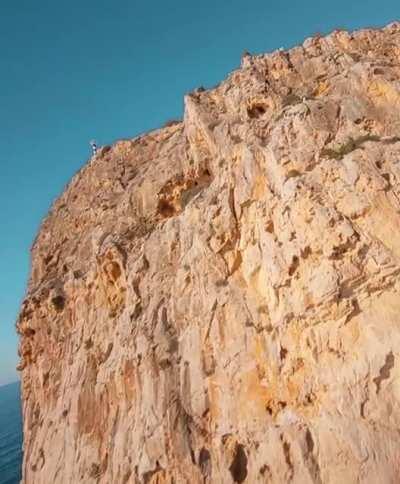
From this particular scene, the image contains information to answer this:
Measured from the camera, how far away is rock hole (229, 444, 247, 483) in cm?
1737

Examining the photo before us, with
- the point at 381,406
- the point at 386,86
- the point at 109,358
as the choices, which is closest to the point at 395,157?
the point at 386,86

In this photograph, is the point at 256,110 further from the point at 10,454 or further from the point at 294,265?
the point at 10,454

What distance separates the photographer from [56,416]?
27359mm

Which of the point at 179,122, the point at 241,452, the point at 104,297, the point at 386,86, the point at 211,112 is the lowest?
the point at 241,452

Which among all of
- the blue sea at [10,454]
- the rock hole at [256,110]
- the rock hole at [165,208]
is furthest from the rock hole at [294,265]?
the blue sea at [10,454]

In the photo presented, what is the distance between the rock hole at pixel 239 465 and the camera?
684 inches

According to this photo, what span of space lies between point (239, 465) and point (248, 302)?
636 centimetres

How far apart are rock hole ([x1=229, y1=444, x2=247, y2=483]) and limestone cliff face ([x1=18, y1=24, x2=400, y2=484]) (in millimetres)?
53

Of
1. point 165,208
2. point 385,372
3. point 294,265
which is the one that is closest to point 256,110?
point 165,208

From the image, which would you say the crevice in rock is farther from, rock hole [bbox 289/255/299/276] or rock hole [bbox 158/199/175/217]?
rock hole [bbox 158/199/175/217]

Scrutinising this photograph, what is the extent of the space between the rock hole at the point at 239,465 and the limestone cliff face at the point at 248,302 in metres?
0.05

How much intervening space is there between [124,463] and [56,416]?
8497 mm

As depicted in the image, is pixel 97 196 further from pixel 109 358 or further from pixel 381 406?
pixel 381 406

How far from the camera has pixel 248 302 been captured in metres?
19.7
